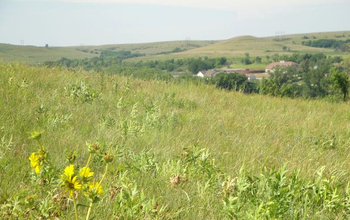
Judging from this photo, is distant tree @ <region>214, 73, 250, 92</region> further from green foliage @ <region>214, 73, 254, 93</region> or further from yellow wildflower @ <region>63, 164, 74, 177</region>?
yellow wildflower @ <region>63, 164, 74, 177</region>

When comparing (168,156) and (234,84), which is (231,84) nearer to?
(234,84)

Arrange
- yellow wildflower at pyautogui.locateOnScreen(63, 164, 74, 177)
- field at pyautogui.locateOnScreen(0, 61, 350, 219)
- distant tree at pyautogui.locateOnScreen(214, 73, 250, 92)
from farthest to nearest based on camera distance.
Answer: distant tree at pyautogui.locateOnScreen(214, 73, 250, 92) → field at pyautogui.locateOnScreen(0, 61, 350, 219) → yellow wildflower at pyautogui.locateOnScreen(63, 164, 74, 177)

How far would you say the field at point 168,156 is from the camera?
6.89 feet

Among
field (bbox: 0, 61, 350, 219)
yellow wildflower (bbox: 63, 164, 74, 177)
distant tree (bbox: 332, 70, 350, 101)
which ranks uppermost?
yellow wildflower (bbox: 63, 164, 74, 177)

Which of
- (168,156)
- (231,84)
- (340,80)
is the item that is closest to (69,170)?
(168,156)

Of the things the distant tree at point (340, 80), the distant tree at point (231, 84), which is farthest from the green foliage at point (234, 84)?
the distant tree at point (340, 80)

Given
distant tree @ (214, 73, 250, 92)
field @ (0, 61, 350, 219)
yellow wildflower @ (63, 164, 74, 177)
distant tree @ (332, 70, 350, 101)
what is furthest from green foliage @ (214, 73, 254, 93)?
yellow wildflower @ (63, 164, 74, 177)

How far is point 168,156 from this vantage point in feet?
10.8

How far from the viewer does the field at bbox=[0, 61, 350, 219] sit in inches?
82.7

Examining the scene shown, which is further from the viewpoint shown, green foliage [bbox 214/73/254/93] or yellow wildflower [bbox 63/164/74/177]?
green foliage [bbox 214/73/254/93]

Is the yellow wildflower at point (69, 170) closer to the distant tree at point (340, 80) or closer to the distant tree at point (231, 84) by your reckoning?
the distant tree at point (231, 84)

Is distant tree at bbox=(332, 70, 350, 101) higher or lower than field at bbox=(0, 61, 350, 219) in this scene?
lower

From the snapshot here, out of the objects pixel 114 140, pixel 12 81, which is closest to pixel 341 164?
pixel 114 140

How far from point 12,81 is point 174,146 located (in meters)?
2.84
